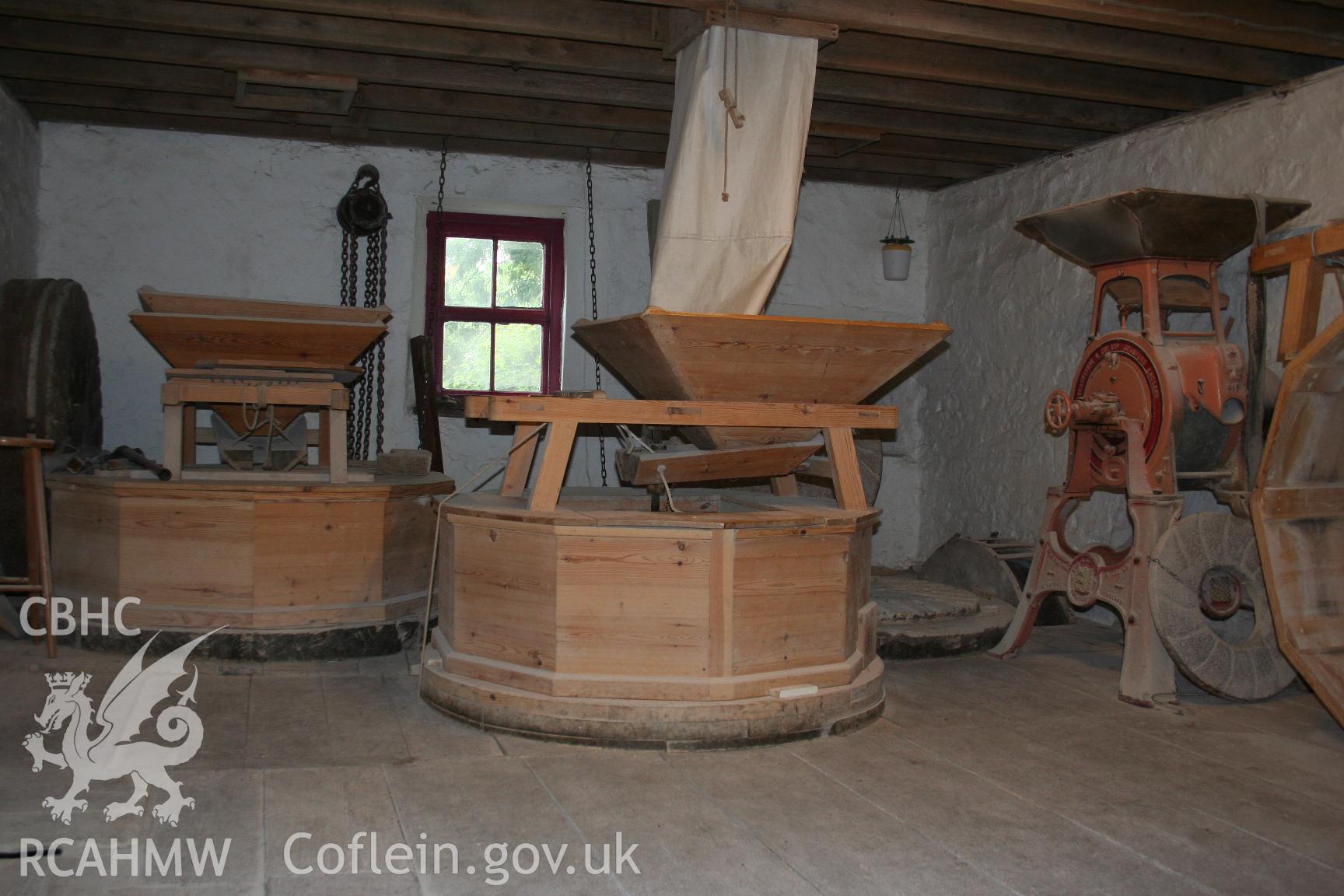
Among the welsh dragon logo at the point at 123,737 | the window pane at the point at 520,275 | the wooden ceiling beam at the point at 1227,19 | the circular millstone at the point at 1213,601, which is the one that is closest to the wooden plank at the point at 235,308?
the welsh dragon logo at the point at 123,737

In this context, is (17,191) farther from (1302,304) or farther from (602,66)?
(1302,304)

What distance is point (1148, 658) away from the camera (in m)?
4.17

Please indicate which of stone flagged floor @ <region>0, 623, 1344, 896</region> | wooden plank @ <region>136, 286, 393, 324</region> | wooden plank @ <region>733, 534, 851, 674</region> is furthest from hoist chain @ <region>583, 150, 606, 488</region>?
wooden plank @ <region>733, 534, 851, 674</region>

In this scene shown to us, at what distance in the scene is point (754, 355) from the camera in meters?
3.80

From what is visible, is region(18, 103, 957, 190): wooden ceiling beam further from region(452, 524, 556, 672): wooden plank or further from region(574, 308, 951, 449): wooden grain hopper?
region(452, 524, 556, 672): wooden plank

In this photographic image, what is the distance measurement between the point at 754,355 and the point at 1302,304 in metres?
2.16

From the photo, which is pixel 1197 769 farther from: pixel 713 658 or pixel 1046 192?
pixel 1046 192

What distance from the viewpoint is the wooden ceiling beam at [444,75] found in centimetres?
498

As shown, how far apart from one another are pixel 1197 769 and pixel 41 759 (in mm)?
3492

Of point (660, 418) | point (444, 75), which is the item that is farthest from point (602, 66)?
point (660, 418)

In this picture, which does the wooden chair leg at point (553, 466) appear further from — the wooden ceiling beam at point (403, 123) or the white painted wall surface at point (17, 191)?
the white painted wall surface at point (17, 191)

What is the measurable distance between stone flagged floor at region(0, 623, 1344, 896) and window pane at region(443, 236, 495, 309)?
3298 millimetres

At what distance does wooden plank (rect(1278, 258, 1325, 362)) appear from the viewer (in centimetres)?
413

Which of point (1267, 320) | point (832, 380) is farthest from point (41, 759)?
point (1267, 320)
